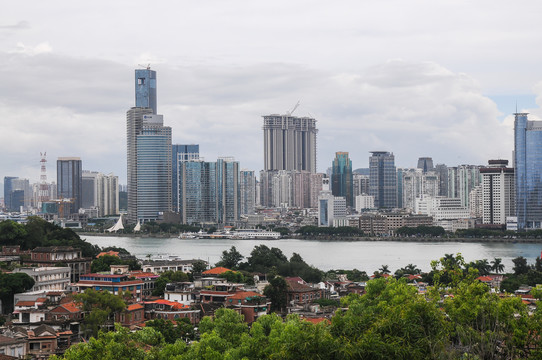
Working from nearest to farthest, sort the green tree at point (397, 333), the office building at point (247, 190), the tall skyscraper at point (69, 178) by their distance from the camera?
the green tree at point (397, 333) < the office building at point (247, 190) < the tall skyscraper at point (69, 178)

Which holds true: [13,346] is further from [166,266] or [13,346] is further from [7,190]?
[7,190]

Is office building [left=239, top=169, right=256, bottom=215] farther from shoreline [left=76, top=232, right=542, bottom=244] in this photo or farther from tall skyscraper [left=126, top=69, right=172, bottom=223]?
shoreline [left=76, top=232, right=542, bottom=244]

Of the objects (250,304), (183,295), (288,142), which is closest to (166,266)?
(183,295)

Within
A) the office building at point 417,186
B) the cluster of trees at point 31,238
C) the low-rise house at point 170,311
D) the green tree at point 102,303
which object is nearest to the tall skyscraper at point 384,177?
the office building at point 417,186

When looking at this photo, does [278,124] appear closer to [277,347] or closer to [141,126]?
[141,126]

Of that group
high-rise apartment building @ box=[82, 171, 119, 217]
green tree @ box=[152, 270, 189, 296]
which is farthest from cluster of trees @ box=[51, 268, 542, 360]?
high-rise apartment building @ box=[82, 171, 119, 217]

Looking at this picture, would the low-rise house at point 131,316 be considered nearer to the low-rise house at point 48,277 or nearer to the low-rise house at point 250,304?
the low-rise house at point 250,304
